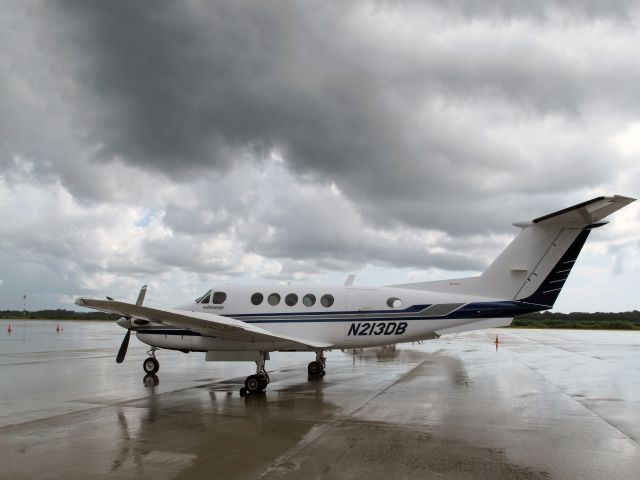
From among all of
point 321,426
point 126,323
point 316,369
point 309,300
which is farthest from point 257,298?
point 321,426

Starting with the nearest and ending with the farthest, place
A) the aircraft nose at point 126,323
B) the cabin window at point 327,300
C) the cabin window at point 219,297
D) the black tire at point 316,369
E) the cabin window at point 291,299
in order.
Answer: the cabin window at point 327,300 → the cabin window at point 291,299 → the cabin window at point 219,297 → the aircraft nose at point 126,323 → the black tire at point 316,369

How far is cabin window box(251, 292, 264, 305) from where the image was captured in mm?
15531

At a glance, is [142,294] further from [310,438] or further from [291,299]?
[310,438]

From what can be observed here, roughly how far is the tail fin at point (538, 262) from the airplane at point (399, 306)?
1.0 inches

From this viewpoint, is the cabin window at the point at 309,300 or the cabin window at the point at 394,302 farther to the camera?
the cabin window at the point at 309,300

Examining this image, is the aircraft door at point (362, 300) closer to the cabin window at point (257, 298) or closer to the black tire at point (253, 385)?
the cabin window at point (257, 298)

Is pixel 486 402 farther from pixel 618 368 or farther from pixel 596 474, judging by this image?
pixel 618 368

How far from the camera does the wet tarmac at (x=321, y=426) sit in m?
6.89

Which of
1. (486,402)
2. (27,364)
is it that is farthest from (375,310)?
(27,364)

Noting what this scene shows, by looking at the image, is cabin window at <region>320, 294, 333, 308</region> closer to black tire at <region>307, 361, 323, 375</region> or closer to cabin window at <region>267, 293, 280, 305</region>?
cabin window at <region>267, 293, 280, 305</region>

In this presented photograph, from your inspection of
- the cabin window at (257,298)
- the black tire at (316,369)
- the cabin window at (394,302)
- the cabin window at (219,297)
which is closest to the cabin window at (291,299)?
the cabin window at (257,298)

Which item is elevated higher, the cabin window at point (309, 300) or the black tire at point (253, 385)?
the cabin window at point (309, 300)

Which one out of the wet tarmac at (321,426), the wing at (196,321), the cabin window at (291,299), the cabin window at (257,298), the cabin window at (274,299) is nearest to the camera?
the wet tarmac at (321,426)

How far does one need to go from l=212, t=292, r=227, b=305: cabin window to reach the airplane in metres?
0.30
